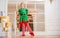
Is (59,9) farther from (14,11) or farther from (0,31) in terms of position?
(0,31)

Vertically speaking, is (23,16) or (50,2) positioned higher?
(50,2)

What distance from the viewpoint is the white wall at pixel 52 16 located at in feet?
8.43

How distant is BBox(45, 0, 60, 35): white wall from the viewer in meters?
2.57

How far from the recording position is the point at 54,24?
8.48ft

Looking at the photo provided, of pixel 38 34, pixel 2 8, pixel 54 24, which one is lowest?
pixel 38 34

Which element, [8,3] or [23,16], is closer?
[23,16]

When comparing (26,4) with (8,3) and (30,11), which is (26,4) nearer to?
(30,11)

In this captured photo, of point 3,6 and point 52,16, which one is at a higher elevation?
point 3,6

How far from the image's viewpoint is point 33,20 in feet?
8.38

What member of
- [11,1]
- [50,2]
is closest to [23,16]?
[11,1]

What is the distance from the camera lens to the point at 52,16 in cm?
259

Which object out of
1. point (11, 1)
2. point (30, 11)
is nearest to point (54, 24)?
point (30, 11)

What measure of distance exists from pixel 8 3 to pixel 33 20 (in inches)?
24.9

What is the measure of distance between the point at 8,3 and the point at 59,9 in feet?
3.56
